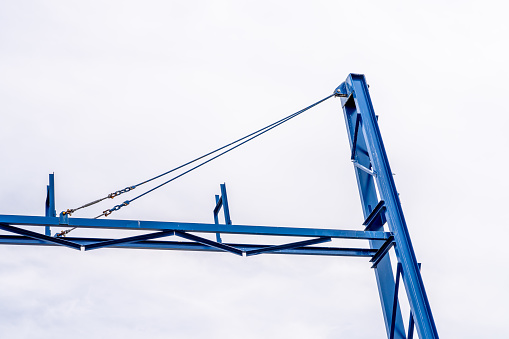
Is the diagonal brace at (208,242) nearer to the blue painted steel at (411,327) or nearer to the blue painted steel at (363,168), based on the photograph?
the blue painted steel at (363,168)

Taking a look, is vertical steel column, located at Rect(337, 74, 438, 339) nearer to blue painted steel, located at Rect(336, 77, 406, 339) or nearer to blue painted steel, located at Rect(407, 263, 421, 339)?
blue painted steel, located at Rect(336, 77, 406, 339)

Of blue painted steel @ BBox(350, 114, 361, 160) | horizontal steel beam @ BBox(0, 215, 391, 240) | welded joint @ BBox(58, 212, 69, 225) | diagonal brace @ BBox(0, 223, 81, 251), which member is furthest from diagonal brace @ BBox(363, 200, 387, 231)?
welded joint @ BBox(58, 212, 69, 225)

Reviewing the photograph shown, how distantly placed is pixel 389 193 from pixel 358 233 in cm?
88

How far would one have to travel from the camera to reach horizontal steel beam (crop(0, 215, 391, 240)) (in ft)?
32.1

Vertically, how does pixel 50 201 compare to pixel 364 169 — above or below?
below

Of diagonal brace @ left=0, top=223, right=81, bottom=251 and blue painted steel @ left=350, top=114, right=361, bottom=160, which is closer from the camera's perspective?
diagonal brace @ left=0, top=223, right=81, bottom=251

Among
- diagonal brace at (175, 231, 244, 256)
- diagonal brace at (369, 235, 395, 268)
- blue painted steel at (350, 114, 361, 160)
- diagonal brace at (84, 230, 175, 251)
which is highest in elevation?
blue painted steel at (350, 114, 361, 160)

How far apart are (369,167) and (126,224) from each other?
15.2 feet

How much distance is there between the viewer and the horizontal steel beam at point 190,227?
977cm

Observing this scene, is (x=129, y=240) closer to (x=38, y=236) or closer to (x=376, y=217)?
(x=38, y=236)

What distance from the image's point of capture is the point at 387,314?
36.6 ft

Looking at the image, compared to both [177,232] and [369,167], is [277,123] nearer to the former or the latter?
[369,167]

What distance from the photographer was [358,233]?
432 inches

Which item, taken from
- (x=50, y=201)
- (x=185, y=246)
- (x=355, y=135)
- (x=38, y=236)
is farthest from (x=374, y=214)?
(x=38, y=236)
